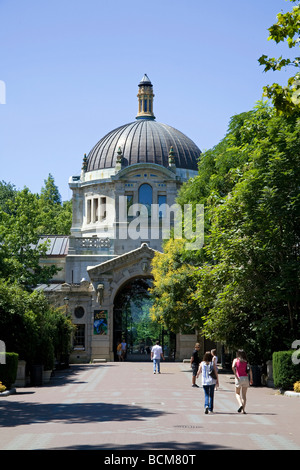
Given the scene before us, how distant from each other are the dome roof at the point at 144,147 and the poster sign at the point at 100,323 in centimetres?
2766

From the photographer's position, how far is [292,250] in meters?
28.2

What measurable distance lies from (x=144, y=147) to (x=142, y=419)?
6169cm

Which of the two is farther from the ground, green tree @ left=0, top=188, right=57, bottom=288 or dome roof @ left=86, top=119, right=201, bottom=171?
dome roof @ left=86, top=119, right=201, bottom=171

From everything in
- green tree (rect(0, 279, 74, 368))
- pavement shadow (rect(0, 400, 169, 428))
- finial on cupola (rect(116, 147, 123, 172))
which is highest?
finial on cupola (rect(116, 147, 123, 172))

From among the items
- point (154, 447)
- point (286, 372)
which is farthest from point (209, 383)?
Result: point (286, 372)

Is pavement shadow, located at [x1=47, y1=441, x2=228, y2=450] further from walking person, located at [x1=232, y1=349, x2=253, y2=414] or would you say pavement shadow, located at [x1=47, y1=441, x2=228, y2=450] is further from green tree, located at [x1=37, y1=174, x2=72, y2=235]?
green tree, located at [x1=37, y1=174, x2=72, y2=235]

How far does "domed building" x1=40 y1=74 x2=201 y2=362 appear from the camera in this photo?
52781 millimetres

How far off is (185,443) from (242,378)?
254 inches

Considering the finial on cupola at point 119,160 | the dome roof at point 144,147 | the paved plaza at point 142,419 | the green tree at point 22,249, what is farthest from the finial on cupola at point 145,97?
the paved plaza at point 142,419

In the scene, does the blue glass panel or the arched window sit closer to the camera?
the arched window

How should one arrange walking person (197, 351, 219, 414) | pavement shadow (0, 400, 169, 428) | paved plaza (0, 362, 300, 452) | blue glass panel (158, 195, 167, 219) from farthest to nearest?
blue glass panel (158, 195, 167, 219) → walking person (197, 351, 219, 414) → pavement shadow (0, 400, 169, 428) → paved plaza (0, 362, 300, 452)

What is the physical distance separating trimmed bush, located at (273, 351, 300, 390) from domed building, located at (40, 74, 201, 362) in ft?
83.2

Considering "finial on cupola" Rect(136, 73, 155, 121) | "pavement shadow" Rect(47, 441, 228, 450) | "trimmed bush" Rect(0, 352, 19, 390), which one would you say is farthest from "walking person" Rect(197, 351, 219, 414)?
"finial on cupola" Rect(136, 73, 155, 121)
